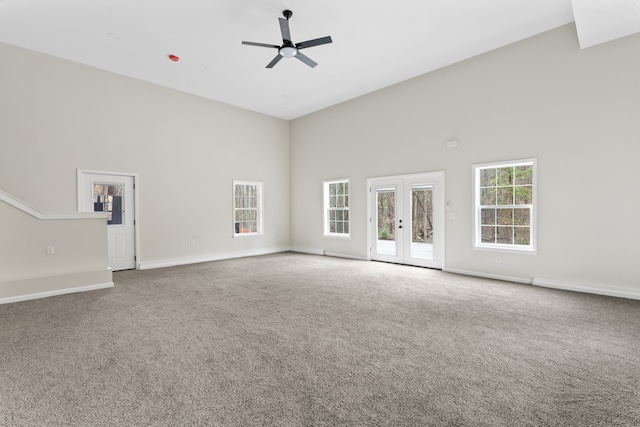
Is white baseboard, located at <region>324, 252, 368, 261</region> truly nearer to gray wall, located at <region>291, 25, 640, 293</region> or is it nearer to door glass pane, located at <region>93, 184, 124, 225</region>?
gray wall, located at <region>291, 25, 640, 293</region>

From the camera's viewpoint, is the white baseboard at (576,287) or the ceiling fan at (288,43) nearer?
the ceiling fan at (288,43)

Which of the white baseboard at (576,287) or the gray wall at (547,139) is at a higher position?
the gray wall at (547,139)

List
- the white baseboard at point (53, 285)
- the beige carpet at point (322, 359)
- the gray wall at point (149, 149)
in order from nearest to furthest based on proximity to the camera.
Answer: the beige carpet at point (322, 359) → the white baseboard at point (53, 285) → the gray wall at point (149, 149)

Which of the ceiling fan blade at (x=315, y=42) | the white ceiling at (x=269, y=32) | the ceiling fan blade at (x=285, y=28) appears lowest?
the ceiling fan blade at (x=315, y=42)

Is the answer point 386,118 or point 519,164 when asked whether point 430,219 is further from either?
point 386,118

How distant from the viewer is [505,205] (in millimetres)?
5090

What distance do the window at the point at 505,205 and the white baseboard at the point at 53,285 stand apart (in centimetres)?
623

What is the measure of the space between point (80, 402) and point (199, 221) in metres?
5.38

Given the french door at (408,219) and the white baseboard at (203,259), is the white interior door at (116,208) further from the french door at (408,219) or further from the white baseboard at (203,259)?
the french door at (408,219)

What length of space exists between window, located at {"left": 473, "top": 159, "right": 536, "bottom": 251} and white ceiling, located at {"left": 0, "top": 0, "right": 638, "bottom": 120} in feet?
6.54

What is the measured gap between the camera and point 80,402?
187 centimetres

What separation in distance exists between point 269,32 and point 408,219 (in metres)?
4.28

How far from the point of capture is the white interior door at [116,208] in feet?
18.6

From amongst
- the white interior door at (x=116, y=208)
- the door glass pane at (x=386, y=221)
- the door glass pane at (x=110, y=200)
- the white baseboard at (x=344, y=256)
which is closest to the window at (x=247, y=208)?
the white baseboard at (x=344, y=256)
